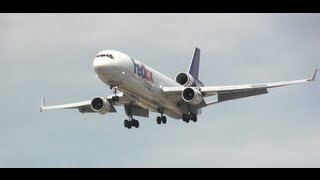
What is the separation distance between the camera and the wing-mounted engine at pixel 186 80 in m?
65.1

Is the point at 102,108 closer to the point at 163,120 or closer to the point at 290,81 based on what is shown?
the point at 163,120

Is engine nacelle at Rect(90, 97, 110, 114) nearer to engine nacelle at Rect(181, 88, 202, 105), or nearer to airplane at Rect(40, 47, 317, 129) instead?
airplane at Rect(40, 47, 317, 129)

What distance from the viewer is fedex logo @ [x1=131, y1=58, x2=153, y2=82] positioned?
5703cm

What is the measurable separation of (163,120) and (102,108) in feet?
19.6

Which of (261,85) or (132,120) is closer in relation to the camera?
(261,85)

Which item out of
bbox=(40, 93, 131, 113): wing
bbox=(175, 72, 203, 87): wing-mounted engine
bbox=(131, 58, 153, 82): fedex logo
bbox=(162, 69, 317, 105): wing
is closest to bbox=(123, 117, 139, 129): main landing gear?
bbox=(40, 93, 131, 113): wing

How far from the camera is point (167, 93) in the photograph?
59844 mm

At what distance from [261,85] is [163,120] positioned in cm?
982
